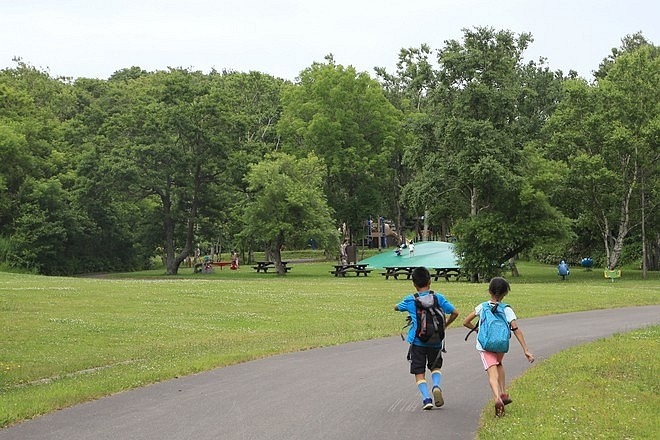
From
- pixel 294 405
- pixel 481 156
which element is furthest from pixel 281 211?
pixel 294 405

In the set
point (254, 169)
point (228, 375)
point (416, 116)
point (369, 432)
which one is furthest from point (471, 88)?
point (369, 432)

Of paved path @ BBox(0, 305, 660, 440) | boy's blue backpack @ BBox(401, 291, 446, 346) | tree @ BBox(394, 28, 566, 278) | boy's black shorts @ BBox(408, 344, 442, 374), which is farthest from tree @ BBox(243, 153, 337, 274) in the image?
boy's blue backpack @ BBox(401, 291, 446, 346)

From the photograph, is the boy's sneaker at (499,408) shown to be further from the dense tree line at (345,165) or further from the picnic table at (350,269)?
the picnic table at (350,269)

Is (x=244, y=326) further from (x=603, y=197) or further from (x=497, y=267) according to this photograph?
(x=603, y=197)

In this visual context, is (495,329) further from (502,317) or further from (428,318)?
(428,318)

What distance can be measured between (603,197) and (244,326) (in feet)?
124

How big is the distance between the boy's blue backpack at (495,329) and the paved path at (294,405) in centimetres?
88

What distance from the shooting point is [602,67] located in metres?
78.2

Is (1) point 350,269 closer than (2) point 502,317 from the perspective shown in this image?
No

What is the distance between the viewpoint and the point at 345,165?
241 feet

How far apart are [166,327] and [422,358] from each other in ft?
38.9

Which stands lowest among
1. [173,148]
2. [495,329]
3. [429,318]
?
[495,329]

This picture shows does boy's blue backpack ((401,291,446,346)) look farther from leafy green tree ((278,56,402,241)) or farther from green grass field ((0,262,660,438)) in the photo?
leafy green tree ((278,56,402,241))

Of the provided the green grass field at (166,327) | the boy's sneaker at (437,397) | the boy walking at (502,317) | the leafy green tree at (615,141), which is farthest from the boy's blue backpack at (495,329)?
the leafy green tree at (615,141)
